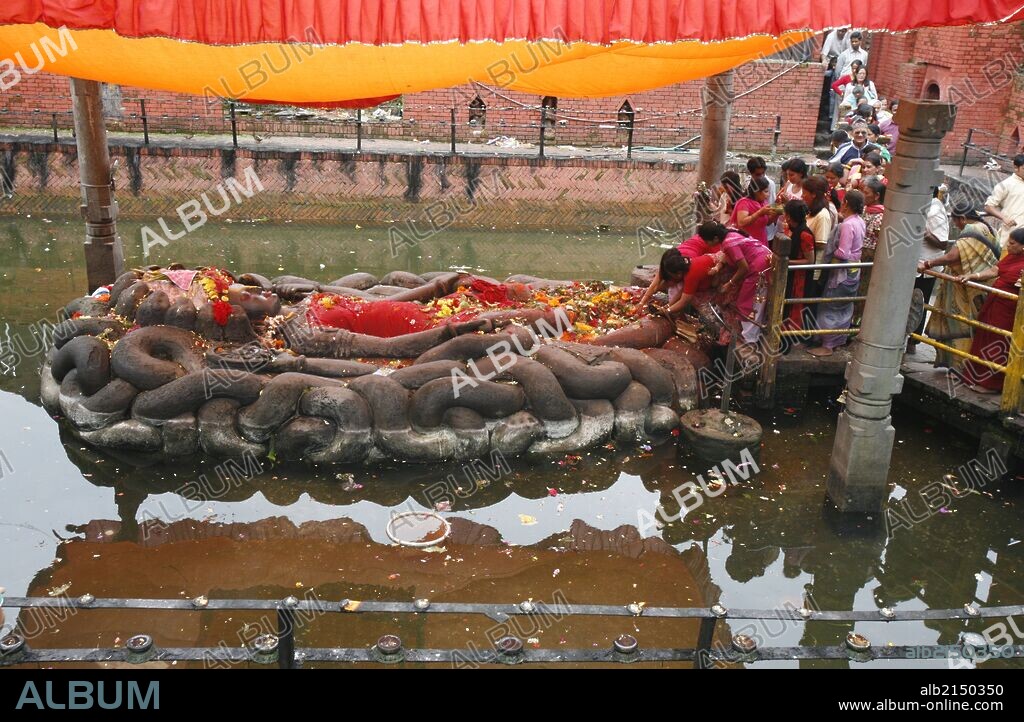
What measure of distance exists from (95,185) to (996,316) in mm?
8507

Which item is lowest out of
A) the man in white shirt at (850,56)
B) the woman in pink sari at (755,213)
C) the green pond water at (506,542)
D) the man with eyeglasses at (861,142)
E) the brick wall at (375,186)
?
the green pond water at (506,542)

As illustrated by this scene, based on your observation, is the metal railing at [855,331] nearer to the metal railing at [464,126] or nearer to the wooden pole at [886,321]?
the wooden pole at [886,321]

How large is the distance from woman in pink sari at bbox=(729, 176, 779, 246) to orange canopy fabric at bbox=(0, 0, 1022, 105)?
2.50 m

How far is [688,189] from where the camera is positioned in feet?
52.7

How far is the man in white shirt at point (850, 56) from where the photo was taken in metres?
18.3

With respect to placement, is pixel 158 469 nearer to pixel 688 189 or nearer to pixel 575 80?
pixel 575 80

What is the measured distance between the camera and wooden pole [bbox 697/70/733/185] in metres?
9.28

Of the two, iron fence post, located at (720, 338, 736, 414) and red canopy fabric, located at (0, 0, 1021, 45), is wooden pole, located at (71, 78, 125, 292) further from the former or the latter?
iron fence post, located at (720, 338, 736, 414)

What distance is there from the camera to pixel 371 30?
4.64 metres

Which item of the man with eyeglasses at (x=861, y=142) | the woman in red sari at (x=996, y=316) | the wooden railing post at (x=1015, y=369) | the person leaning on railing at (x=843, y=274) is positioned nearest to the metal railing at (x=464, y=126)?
the man with eyeglasses at (x=861, y=142)

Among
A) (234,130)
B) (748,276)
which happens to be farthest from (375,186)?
(748,276)

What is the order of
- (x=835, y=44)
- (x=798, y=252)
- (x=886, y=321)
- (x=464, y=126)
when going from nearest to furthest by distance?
(x=886, y=321) → (x=798, y=252) → (x=464, y=126) → (x=835, y=44)

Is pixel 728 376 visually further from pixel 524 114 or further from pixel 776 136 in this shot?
pixel 524 114

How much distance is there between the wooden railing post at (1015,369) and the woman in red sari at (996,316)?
0.25 metres
